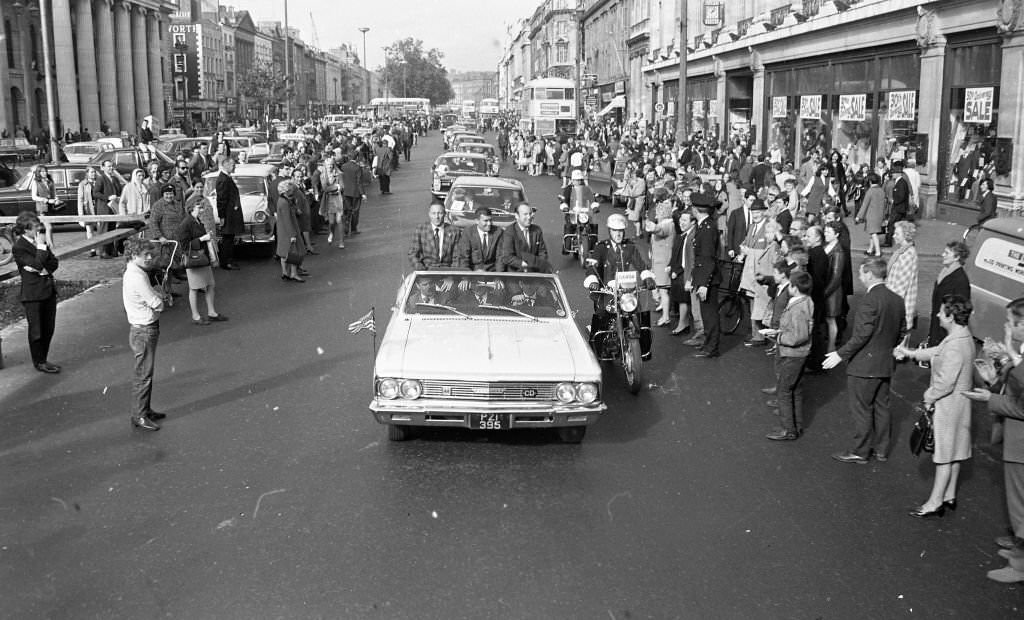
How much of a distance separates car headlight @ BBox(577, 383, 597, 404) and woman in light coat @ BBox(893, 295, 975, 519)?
231 centimetres

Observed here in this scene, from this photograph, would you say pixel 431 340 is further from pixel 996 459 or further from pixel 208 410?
pixel 996 459


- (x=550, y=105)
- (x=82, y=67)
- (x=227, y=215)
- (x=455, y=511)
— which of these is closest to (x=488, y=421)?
(x=455, y=511)

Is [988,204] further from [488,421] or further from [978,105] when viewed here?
[488,421]

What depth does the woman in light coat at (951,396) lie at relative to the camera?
264 inches

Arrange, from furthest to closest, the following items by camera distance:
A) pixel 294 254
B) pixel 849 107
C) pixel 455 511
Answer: pixel 849 107 < pixel 294 254 < pixel 455 511

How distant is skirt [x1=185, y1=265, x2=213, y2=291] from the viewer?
524 inches

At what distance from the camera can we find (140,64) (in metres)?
82.8

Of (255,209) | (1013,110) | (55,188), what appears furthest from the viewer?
(55,188)

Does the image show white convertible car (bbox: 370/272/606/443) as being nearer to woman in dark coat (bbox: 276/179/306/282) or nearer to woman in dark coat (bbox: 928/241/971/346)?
woman in dark coat (bbox: 928/241/971/346)

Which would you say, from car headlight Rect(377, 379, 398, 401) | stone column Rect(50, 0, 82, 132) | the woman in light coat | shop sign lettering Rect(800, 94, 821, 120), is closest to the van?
the woman in light coat

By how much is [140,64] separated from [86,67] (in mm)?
12588

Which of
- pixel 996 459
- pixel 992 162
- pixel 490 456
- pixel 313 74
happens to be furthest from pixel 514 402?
pixel 313 74

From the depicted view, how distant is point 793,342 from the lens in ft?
27.8

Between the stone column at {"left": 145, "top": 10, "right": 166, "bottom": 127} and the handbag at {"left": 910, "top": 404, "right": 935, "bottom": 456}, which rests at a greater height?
the stone column at {"left": 145, "top": 10, "right": 166, "bottom": 127}
